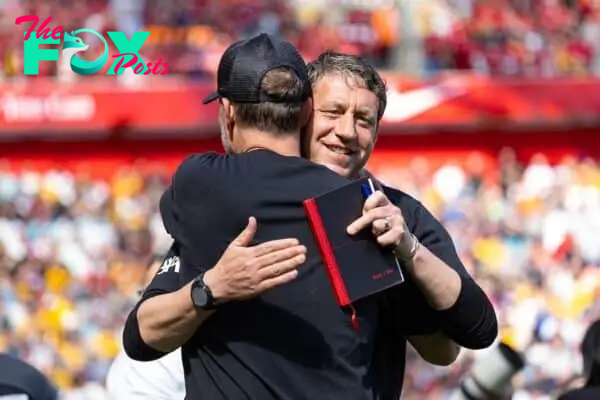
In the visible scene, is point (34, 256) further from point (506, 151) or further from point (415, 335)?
point (415, 335)

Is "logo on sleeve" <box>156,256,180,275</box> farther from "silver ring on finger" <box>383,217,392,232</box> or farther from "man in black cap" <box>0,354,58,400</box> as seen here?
"man in black cap" <box>0,354,58,400</box>

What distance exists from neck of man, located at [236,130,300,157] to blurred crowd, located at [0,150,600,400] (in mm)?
6984

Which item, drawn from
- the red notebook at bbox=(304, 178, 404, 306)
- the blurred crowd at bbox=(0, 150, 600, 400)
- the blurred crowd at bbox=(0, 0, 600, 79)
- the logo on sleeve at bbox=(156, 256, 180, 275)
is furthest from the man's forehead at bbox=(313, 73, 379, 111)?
the blurred crowd at bbox=(0, 0, 600, 79)

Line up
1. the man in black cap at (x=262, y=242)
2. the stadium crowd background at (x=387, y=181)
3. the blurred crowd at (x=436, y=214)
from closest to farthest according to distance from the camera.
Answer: the man in black cap at (x=262, y=242) → the blurred crowd at (x=436, y=214) → the stadium crowd background at (x=387, y=181)

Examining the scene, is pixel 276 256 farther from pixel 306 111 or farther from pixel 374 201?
pixel 306 111

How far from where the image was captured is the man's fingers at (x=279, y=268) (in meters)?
2.61

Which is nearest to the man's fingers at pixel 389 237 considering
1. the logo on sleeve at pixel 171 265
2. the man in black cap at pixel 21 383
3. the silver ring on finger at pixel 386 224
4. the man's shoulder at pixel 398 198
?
the silver ring on finger at pixel 386 224

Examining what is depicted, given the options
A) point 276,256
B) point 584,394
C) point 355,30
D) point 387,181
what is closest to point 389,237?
point 276,256

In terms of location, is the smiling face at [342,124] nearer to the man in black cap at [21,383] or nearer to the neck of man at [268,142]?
the neck of man at [268,142]

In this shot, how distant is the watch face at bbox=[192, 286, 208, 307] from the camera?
2.67 m

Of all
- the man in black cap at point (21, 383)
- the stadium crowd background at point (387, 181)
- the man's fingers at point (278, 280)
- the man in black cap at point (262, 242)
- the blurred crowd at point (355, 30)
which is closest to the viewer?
the man's fingers at point (278, 280)

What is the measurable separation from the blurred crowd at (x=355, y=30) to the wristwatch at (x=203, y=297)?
11067 millimetres

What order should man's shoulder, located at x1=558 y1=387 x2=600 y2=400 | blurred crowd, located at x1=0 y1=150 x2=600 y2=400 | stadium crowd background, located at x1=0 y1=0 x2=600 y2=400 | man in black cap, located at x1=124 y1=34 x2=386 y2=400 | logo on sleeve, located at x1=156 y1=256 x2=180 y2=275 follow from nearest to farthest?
man in black cap, located at x1=124 y1=34 x2=386 y2=400, logo on sleeve, located at x1=156 y1=256 x2=180 y2=275, man's shoulder, located at x1=558 y1=387 x2=600 y2=400, blurred crowd, located at x1=0 y1=150 x2=600 y2=400, stadium crowd background, located at x1=0 y1=0 x2=600 y2=400

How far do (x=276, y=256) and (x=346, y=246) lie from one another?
0.16m
